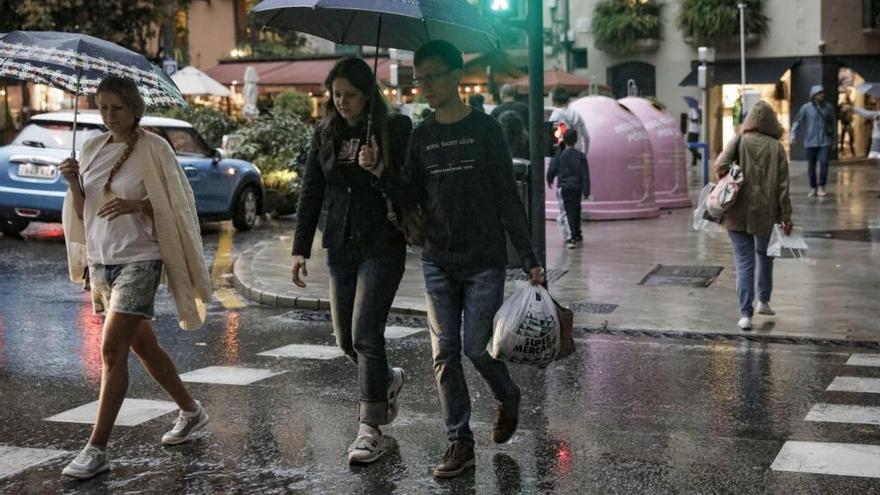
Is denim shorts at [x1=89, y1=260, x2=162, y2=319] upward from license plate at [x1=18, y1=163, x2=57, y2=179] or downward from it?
downward

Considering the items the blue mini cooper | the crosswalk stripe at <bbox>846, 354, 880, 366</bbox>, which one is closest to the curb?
the blue mini cooper

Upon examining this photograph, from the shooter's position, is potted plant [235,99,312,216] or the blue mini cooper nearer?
the blue mini cooper

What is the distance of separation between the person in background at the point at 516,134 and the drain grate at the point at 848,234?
434 centimetres

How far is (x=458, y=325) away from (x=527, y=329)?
1.18ft

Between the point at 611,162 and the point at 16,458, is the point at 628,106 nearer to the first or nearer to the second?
the point at 611,162

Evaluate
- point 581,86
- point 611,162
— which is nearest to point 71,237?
point 611,162

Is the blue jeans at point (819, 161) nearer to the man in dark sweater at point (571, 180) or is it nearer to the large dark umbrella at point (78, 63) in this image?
the man in dark sweater at point (571, 180)

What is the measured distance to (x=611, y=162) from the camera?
1905cm

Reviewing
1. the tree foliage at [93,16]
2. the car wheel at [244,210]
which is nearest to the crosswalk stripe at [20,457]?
the car wheel at [244,210]

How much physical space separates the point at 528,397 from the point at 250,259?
24.5 ft

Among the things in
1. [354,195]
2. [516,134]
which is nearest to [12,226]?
[516,134]

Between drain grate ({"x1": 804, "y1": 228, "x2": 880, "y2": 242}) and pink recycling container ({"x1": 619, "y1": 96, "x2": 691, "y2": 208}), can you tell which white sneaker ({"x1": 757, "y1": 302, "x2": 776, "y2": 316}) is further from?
pink recycling container ({"x1": 619, "y1": 96, "x2": 691, "y2": 208})

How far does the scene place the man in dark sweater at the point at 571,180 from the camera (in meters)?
15.8

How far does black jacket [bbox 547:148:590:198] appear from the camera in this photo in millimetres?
15930
